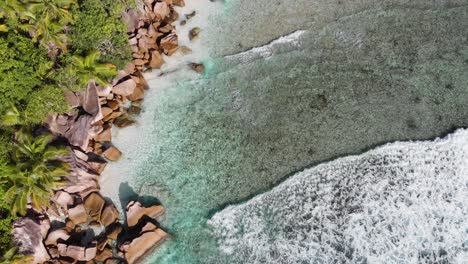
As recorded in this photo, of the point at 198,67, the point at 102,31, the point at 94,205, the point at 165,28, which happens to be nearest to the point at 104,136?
the point at 94,205

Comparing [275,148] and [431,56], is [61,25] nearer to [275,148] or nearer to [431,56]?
[275,148]

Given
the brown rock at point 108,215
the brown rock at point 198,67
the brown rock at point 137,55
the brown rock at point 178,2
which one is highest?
the brown rock at point 178,2

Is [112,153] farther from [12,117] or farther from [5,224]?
[5,224]

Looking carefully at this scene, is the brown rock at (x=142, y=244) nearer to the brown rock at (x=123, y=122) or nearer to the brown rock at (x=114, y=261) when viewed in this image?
the brown rock at (x=114, y=261)

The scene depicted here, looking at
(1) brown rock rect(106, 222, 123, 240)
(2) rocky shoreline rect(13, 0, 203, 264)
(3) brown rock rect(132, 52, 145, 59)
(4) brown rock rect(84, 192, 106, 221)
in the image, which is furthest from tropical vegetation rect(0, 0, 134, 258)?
(1) brown rock rect(106, 222, 123, 240)

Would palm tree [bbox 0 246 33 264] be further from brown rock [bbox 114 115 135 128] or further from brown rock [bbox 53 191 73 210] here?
brown rock [bbox 114 115 135 128]

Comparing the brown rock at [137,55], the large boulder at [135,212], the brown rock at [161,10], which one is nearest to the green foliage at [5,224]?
the large boulder at [135,212]
